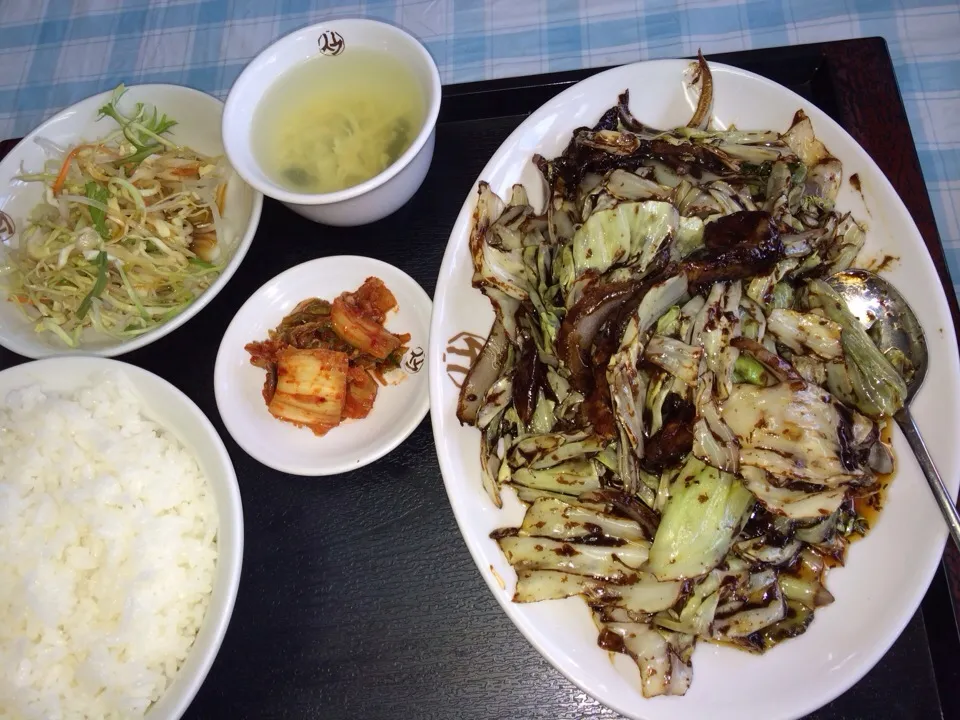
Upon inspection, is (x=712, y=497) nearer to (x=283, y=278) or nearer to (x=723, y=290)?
(x=723, y=290)

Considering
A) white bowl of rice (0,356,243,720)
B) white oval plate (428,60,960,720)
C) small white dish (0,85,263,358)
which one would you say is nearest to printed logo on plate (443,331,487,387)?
white oval plate (428,60,960,720)

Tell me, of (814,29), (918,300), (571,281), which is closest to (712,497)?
(571,281)

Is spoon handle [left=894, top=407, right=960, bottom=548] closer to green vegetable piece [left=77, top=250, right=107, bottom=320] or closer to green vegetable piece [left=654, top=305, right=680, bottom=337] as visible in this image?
green vegetable piece [left=654, top=305, right=680, bottom=337]

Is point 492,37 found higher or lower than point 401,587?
higher

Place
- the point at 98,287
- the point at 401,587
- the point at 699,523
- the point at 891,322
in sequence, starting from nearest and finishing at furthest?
1. the point at 699,523
2. the point at 891,322
3. the point at 401,587
4. the point at 98,287

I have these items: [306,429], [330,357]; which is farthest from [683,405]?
[306,429]

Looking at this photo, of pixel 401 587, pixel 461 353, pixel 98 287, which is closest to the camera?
pixel 461 353

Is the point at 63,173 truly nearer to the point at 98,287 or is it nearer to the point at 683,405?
the point at 98,287

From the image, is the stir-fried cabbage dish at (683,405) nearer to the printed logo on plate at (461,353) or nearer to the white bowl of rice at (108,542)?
the printed logo on plate at (461,353)
